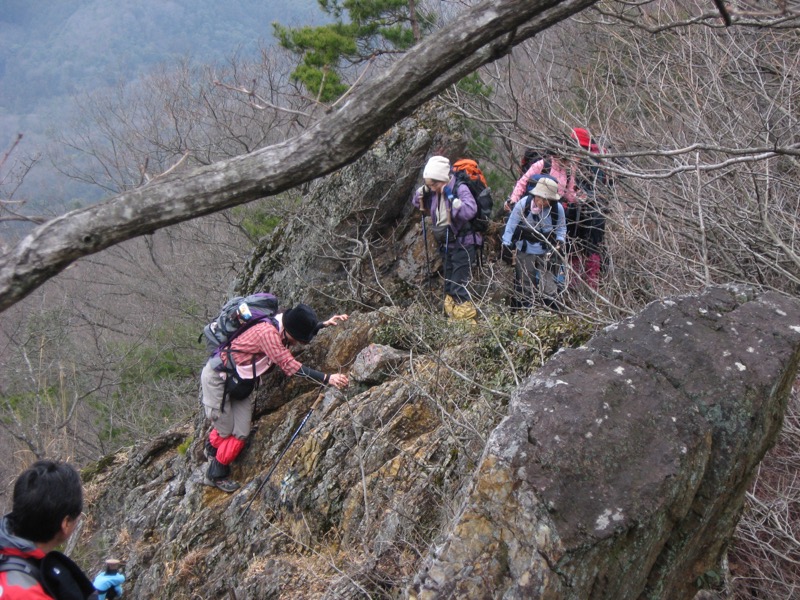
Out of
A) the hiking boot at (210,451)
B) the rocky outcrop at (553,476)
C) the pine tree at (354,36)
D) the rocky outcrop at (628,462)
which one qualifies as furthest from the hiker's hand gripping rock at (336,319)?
the pine tree at (354,36)

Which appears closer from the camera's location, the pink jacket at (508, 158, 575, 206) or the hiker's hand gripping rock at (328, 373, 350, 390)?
the hiker's hand gripping rock at (328, 373, 350, 390)

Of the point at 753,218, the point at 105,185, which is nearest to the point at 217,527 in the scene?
the point at 753,218

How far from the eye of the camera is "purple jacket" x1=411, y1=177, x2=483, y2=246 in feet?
23.8

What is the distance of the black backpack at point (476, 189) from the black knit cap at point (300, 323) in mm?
2415

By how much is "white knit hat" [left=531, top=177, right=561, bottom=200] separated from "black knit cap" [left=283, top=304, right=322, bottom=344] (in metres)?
2.49

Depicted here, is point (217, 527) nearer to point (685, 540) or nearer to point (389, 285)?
point (389, 285)

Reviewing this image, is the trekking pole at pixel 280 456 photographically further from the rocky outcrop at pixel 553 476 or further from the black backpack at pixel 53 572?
the black backpack at pixel 53 572

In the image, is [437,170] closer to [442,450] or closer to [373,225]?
[373,225]

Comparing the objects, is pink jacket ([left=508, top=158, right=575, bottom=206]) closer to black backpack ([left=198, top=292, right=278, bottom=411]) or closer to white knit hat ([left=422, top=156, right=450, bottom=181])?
white knit hat ([left=422, top=156, right=450, bottom=181])

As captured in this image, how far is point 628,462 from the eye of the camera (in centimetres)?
260

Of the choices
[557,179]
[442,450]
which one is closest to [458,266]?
[557,179]

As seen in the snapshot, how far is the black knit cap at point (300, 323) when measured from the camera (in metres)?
5.80

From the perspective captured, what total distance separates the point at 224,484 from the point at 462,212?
146 inches

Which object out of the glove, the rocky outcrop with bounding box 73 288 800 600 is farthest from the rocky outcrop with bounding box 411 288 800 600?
the glove
